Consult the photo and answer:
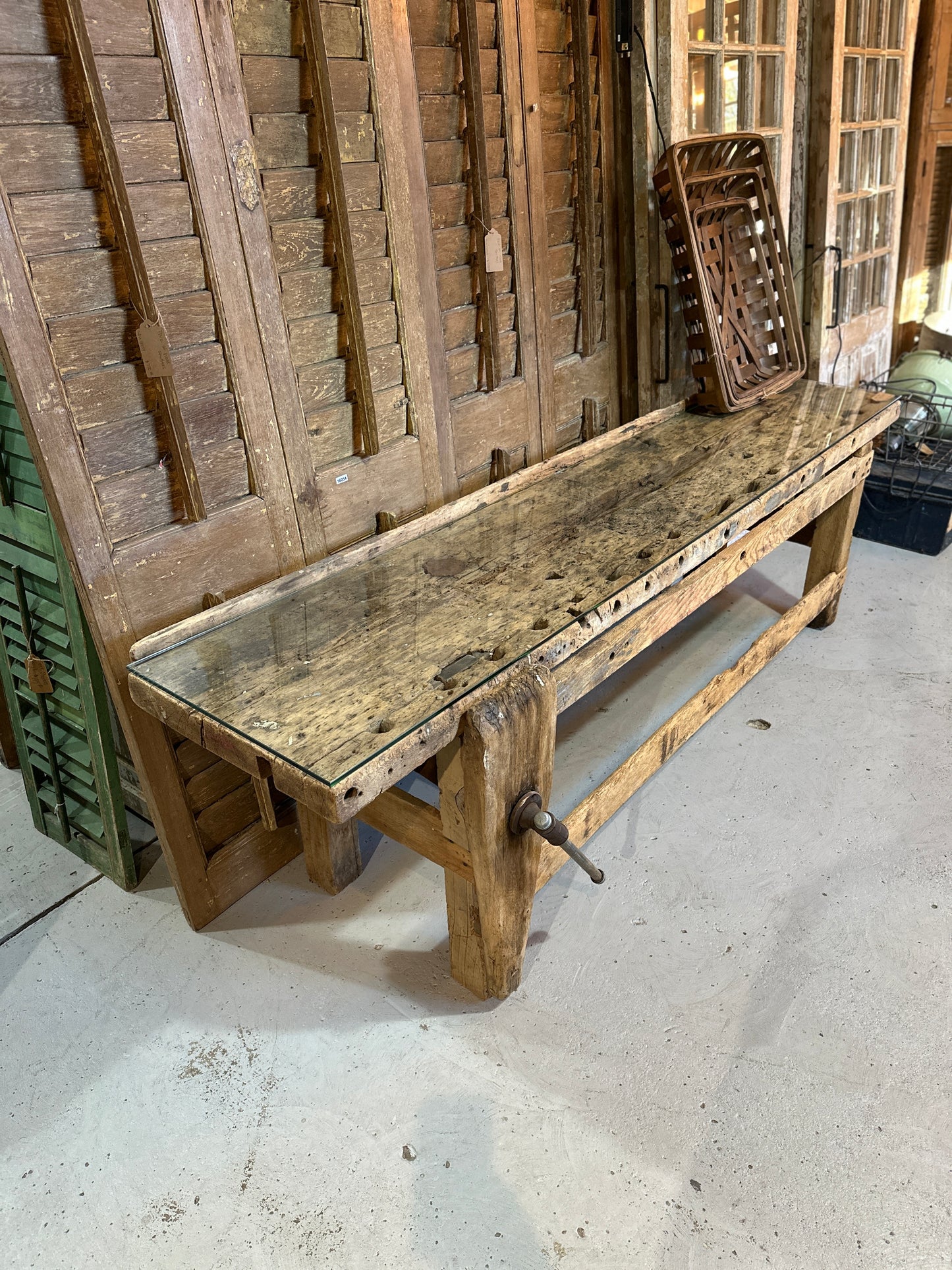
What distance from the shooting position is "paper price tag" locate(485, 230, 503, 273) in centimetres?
284

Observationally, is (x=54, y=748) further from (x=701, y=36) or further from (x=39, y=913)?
(x=701, y=36)

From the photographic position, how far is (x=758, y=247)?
3598 millimetres

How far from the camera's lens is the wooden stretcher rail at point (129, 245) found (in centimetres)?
181

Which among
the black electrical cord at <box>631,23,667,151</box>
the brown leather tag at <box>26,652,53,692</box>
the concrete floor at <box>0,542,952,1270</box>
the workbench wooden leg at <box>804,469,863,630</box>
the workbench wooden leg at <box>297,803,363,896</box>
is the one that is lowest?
the concrete floor at <box>0,542,952,1270</box>

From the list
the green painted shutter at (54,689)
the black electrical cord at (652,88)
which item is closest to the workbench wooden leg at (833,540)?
the black electrical cord at (652,88)

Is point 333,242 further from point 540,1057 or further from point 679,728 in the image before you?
point 540,1057

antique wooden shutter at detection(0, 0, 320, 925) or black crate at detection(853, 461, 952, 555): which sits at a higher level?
antique wooden shutter at detection(0, 0, 320, 925)

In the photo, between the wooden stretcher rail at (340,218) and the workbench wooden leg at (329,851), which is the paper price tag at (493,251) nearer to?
the wooden stretcher rail at (340,218)

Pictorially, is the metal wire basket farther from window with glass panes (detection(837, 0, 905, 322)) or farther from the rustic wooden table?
the rustic wooden table

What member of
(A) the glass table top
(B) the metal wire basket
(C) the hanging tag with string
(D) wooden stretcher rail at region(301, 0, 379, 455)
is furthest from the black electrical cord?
(B) the metal wire basket

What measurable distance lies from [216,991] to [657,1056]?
112 cm

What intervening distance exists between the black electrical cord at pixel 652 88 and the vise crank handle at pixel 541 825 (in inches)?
104

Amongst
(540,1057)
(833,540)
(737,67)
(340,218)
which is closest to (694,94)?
(737,67)

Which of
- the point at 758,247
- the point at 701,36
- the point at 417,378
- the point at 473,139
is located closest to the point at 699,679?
the point at 417,378
